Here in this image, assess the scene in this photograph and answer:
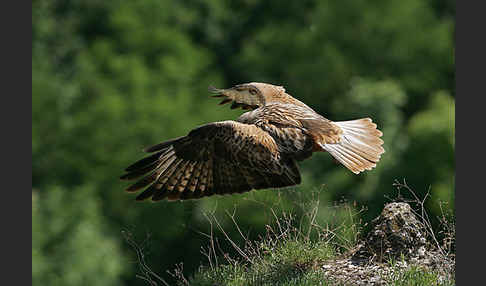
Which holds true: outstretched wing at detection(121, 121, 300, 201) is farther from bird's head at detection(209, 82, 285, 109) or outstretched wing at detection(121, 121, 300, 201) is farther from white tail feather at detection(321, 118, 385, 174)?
bird's head at detection(209, 82, 285, 109)

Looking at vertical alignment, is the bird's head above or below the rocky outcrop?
above

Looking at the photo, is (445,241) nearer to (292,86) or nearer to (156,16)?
(292,86)

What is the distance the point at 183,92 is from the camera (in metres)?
33.0

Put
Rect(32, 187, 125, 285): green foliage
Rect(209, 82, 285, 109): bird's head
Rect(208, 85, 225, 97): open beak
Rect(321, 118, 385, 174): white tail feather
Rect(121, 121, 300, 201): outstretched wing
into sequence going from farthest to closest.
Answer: Rect(32, 187, 125, 285): green foliage → Rect(208, 85, 225, 97): open beak → Rect(209, 82, 285, 109): bird's head → Rect(321, 118, 385, 174): white tail feather → Rect(121, 121, 300, 201): outstretched wing

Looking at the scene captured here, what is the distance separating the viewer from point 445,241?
264 inches

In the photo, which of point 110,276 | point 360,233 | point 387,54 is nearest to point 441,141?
point 110,276

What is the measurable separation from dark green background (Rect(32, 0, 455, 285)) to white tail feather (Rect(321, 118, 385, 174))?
11.7 meters

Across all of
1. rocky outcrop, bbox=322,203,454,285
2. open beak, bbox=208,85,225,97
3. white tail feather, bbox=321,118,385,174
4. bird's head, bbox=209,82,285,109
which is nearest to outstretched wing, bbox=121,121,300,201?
white tail feather, bbox=321,118,385,174

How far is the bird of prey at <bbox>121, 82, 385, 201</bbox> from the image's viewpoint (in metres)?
6.58

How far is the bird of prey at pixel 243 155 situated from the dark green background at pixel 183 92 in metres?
12.0

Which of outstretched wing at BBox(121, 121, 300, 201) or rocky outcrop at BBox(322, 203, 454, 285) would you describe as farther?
rocky outcrop at BBox(322, 203, 454, 285)

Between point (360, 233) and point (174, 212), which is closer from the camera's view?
point (360, 233)

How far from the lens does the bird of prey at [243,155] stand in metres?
6.58

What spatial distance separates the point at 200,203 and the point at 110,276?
868 cm
